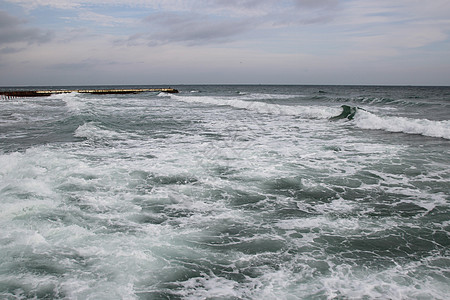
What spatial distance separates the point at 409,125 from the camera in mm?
16000

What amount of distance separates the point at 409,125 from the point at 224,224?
1409 cm

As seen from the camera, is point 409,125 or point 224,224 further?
point 409,125

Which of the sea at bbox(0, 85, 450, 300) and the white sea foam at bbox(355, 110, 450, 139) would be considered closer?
the sea at bbox(0, 85, 450, 300)

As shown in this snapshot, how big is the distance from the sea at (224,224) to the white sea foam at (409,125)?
13.9ft

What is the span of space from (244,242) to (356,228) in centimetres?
188

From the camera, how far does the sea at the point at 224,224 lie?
3.82m

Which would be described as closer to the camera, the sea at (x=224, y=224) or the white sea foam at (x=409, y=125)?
the sea at (x=224, y=224)

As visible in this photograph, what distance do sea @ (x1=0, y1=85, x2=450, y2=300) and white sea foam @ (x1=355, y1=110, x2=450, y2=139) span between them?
13.9ft

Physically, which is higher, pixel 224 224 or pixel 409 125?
pixel 409 125

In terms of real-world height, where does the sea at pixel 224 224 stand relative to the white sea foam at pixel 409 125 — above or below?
below

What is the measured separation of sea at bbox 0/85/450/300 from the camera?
3.82 metres

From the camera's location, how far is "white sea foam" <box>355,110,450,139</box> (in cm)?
1455

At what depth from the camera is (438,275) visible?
13.0 feet

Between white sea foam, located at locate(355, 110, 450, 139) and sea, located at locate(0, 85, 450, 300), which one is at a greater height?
white sea foam, located at locate(355, 110, 450, 139)
